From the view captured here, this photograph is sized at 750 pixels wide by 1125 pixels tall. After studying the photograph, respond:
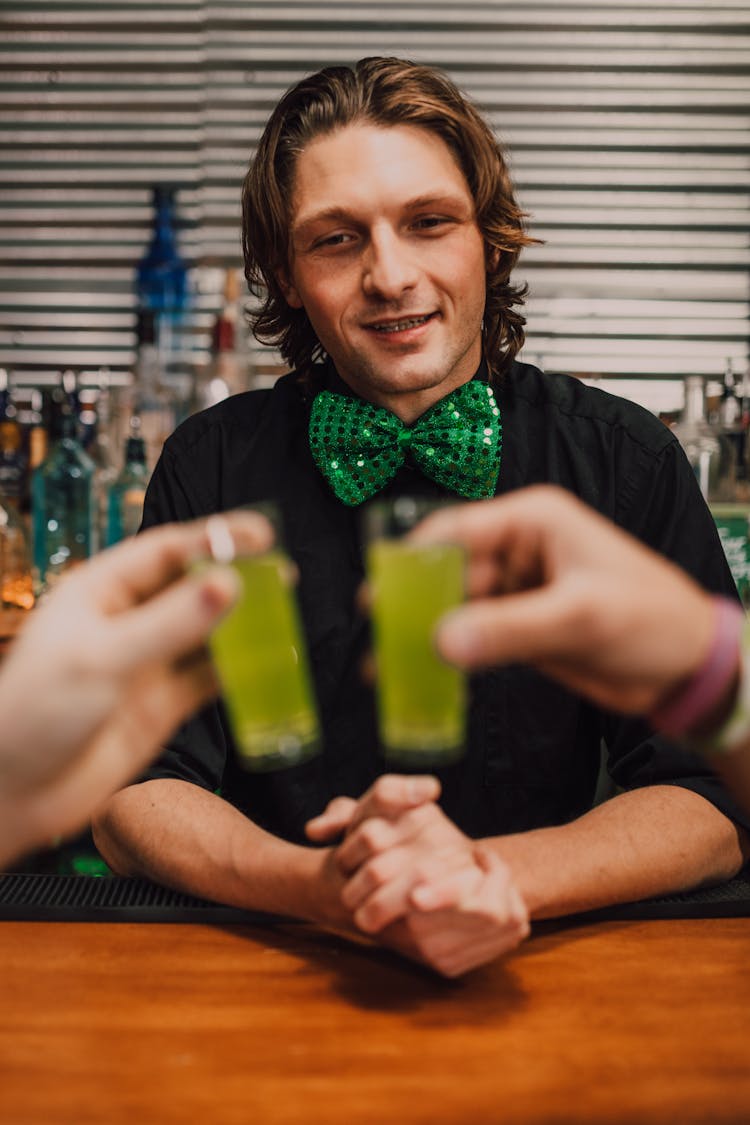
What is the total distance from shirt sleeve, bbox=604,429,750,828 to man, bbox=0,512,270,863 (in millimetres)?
845

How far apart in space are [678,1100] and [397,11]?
283 cm

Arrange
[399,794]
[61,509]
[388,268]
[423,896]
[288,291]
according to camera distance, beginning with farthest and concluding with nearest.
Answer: [61,509] < [288,291] < [388,268] < [399,794] < [423,896]

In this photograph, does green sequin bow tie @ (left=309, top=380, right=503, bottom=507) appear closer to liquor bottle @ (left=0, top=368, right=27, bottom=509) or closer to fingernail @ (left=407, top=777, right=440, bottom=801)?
fingernail @ (left=407, top=777, right=440, bottom=801)

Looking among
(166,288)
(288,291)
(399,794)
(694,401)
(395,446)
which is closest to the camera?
(399,794)

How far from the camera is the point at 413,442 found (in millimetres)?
1784

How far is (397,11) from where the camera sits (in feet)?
10.1

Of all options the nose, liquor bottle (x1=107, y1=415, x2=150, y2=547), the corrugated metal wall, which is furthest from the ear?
the corrugated metal wall

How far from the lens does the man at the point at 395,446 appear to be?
5.63 feet

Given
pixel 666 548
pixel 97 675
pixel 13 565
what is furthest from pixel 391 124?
pixel 13 565

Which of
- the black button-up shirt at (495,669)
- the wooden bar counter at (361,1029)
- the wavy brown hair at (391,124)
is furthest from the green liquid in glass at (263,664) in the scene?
the wavy brown hair at (391,124)

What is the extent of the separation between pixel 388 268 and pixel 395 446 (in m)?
0.27

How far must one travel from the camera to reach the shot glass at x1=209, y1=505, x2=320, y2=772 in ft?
2.90

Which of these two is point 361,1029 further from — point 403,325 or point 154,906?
point 403,325

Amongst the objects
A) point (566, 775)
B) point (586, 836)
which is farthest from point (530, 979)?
point (566, 775)
